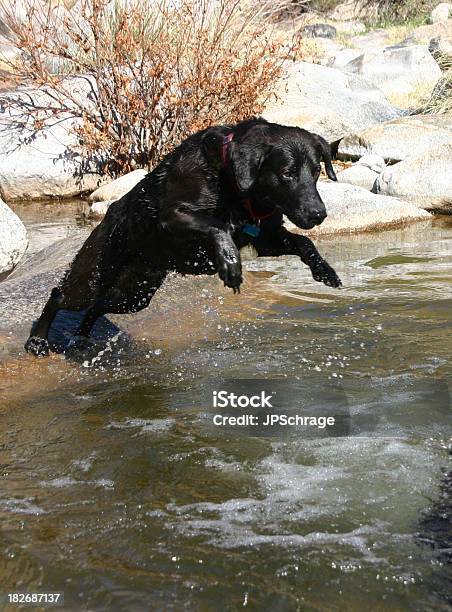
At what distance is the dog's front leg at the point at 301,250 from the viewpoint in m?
4.78

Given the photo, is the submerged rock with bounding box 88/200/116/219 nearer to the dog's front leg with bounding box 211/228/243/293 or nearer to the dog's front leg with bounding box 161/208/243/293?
the dog's front leg with bounding box 161/208/243/293

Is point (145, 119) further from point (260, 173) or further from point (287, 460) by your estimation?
point (287, 460)

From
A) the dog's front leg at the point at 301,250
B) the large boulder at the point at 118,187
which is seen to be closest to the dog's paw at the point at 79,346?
the dog's front leg at the point at 301,250

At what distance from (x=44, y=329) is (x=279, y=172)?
6.29 feet

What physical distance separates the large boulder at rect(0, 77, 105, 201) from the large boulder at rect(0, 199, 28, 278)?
389 cm

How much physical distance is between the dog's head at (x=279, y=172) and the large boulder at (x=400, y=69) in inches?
528

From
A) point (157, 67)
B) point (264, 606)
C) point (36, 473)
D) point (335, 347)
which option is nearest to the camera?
point (264, 606)

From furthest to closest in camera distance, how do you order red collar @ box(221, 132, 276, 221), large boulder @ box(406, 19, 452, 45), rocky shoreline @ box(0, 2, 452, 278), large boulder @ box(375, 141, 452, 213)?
large boulder @ box(406, 19, 452, 45), large boulder @ box(375, 141, 452, 213), rocky shoreline @ box(0, 2, 452, 278), red collar @ box(221, 132, 276, 221)

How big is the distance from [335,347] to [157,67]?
20.3ft

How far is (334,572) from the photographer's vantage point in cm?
284

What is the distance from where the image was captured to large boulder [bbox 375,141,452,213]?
9.91 meters

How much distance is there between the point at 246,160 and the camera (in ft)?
14.5

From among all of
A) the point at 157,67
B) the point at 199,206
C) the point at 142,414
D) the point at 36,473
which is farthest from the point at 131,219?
the point at 157,67

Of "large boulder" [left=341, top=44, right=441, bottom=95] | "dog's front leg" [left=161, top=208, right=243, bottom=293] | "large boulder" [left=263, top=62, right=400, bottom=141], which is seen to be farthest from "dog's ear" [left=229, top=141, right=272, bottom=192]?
"large boulder" [left=341, top=44, right=441, bottom=95]
